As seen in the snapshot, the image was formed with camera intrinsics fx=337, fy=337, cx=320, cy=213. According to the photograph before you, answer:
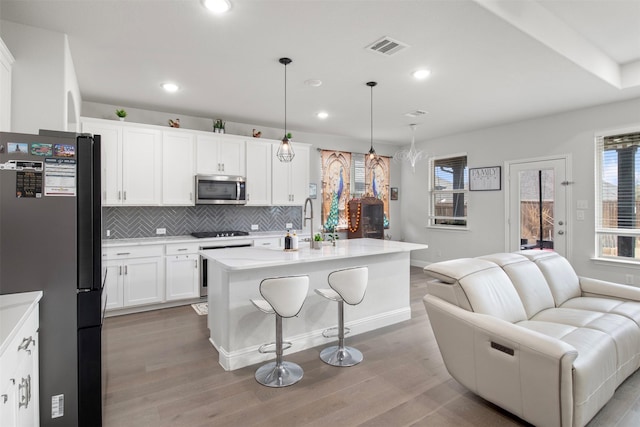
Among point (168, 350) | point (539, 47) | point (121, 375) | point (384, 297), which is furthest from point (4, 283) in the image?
point (539, 47)

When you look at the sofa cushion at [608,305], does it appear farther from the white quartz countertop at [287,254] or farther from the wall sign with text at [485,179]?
the wall sign with text at [485,179]

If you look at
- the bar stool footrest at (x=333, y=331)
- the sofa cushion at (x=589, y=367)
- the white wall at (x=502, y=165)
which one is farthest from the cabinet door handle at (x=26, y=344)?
the white wall at (x=502, y=165)

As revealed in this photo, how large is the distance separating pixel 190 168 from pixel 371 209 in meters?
3.44

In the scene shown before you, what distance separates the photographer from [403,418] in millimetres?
2148

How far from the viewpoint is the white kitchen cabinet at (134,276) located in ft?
13.1

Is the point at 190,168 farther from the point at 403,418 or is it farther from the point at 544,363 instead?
the point at 544,363

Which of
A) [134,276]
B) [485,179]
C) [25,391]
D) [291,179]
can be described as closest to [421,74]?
[291,179]

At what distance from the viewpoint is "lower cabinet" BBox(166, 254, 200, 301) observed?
172 inches

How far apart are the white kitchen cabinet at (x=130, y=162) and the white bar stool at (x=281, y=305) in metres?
2.61

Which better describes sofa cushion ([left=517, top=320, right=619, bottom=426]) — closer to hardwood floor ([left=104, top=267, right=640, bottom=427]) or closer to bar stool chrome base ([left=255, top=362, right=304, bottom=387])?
hardwood floor ([left=104, top=267, right=640, bottom=427])

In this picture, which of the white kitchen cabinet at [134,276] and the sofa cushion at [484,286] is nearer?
the sofa cushion at [484,286]

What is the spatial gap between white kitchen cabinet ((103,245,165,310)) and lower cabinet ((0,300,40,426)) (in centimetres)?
239

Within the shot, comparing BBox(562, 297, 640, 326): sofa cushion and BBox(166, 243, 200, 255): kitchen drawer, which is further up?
BBox(166, 243, 200, 255): kitchen drawer

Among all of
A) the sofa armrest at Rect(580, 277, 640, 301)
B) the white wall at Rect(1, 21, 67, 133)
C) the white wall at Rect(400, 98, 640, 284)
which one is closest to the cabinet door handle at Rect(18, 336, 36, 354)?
the white wall at Rect(1, 21, 67, 133)
